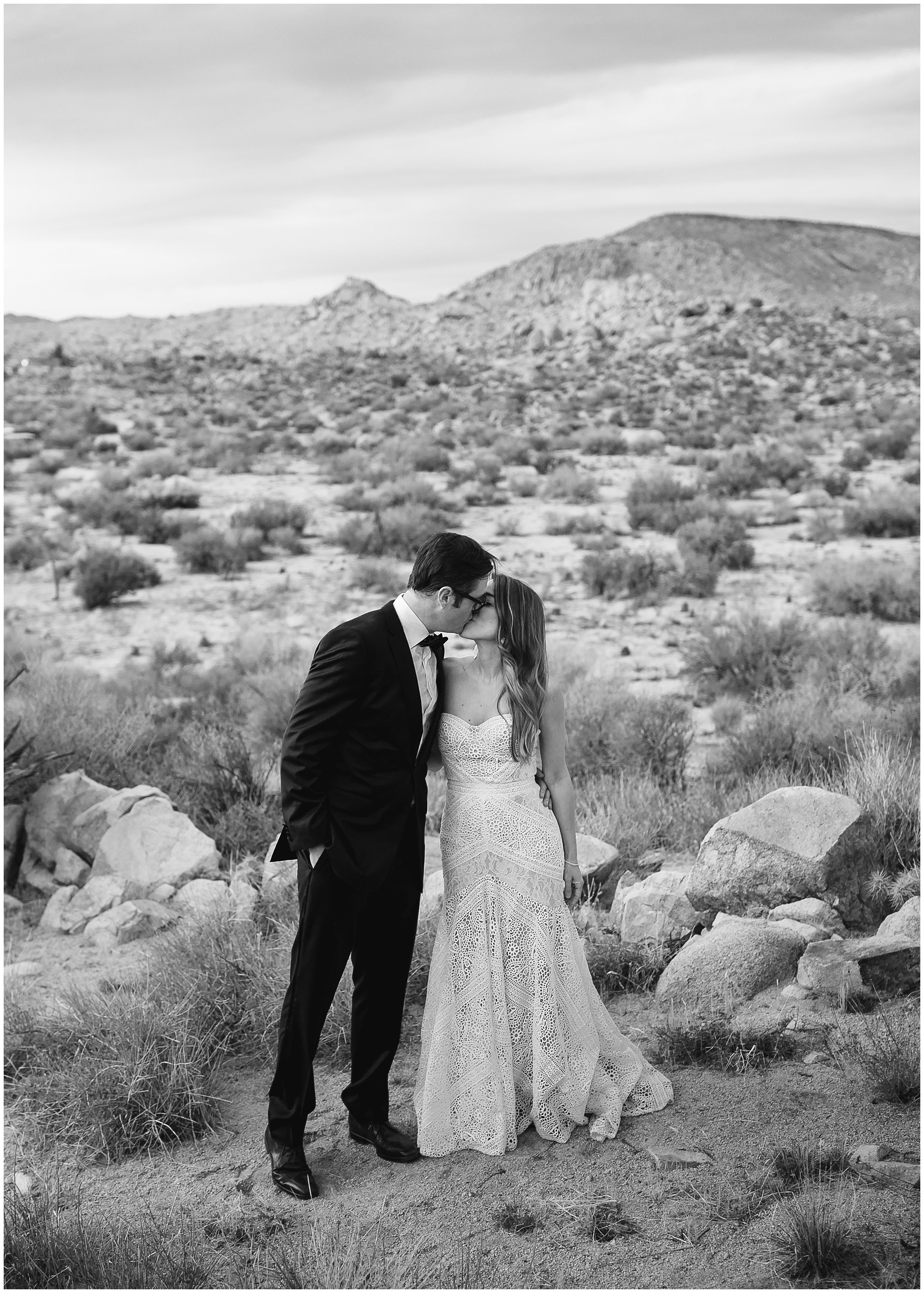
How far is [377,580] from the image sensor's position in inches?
551

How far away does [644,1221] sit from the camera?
3.54 meters

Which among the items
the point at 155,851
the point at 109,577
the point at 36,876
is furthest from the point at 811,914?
the point at 109,577

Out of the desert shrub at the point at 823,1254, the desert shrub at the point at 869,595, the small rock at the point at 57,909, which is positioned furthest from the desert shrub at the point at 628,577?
the desert shrub at the point at 823,1254

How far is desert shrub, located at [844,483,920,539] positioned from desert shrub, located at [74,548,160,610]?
937cm

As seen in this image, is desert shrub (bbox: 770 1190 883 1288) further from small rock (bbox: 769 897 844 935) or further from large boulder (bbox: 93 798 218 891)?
large boulder (bbox: 93 798 218 891)

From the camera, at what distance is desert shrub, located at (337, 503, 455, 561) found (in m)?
15.6

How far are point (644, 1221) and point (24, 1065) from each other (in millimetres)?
2573

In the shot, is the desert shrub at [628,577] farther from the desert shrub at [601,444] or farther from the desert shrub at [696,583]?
the desert shrub at [601,444]

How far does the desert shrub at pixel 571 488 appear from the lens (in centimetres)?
→ 1889

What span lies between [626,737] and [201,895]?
10.5 ft

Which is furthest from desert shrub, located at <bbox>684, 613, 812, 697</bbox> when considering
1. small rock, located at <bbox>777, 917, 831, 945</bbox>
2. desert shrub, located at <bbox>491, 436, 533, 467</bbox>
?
desert shrub, located at <bbox>491, 436, 533, 467</bbox>

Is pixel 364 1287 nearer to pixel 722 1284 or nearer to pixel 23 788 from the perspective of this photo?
pixel 722 1284

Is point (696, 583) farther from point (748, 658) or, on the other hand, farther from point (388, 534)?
point (388, 534)

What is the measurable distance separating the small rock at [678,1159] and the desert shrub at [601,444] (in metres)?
20.2
